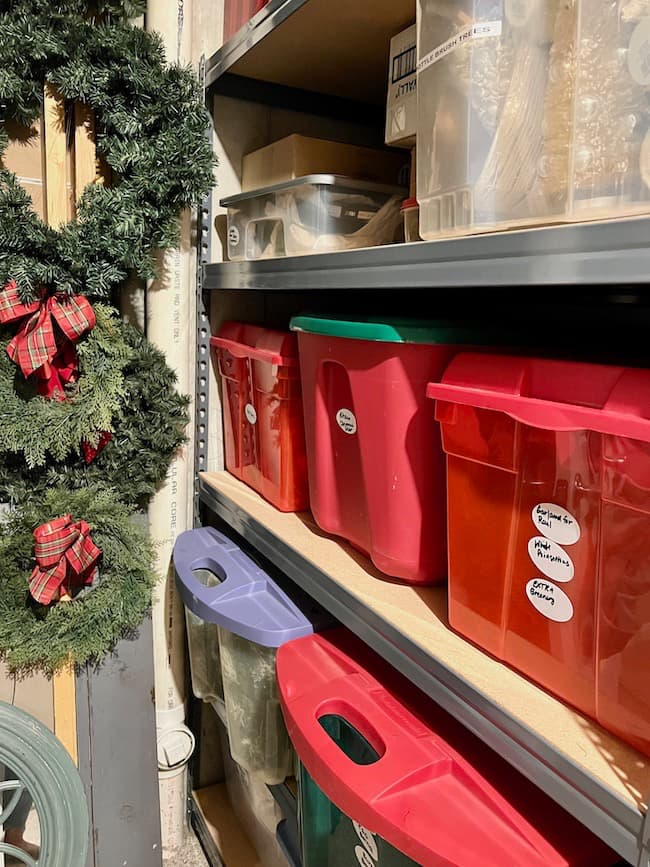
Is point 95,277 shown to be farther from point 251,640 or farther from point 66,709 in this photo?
point 66,709

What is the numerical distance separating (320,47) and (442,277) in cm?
68

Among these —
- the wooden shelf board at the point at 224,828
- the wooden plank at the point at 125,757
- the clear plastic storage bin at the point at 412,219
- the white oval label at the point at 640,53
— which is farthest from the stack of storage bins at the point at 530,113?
the wooden shelf board at the point at 224,828

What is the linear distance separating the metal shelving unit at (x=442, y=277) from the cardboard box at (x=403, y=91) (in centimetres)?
9

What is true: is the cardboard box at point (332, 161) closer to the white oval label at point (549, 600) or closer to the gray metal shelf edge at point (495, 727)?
the gray metal shelf edge at point (495, 727)

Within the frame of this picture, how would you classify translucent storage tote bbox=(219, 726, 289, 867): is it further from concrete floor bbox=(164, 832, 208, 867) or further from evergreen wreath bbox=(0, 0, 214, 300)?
evergreen wreath bbox=(0, 0, 214, 300)

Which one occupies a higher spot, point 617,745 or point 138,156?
point 138,156

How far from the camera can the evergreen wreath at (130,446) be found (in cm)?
123

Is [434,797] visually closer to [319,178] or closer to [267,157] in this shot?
[319,178]

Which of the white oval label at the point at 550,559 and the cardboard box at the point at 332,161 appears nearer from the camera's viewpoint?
the white oval label at the point at 550,559

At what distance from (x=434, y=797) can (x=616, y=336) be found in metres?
0.71

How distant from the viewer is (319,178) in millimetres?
1012

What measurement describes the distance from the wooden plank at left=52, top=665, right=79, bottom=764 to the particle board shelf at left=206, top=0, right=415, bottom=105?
3.81 ft

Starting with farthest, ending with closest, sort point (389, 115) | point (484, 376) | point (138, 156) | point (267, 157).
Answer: point (267, 157), point (138, 156), point (389, 115), point (484, 376)

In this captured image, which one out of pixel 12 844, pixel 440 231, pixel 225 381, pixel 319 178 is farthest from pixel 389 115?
pixel 12 844
